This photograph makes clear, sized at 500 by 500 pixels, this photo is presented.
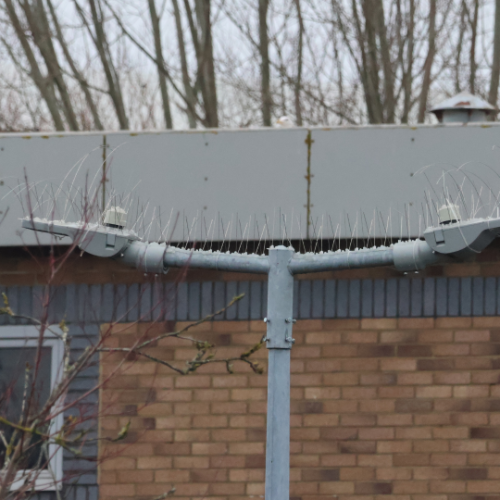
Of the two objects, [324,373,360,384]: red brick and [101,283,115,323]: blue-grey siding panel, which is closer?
[324,373,360,384]: red brick

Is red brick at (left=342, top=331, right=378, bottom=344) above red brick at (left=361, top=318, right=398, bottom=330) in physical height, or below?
below

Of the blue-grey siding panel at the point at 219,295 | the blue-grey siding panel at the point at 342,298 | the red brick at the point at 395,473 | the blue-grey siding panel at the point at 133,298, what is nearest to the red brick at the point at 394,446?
the red brick at the point at 395,473

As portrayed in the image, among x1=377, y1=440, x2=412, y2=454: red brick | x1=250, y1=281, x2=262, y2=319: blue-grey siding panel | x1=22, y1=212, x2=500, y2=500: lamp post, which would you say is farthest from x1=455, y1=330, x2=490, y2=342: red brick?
x1=22, y1=212, x2=500, y2=500: lamp post

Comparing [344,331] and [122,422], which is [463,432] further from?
[122,422]

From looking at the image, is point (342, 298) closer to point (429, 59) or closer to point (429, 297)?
point (429, 297)

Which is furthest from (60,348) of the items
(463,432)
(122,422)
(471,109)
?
(471,109)

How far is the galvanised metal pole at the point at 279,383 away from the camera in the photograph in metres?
3.28

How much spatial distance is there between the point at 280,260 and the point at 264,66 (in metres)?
10.4

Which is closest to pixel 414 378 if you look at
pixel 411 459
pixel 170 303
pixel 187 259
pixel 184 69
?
pixel 411 459

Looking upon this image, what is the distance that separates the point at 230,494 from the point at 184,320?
3.83 feet

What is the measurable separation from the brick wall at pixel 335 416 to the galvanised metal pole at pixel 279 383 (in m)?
1.96

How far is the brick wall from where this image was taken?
5.19 metres

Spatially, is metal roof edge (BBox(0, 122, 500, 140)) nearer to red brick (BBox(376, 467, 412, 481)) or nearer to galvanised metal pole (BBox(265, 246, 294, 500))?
galvanised metal pole (BBox(265, 246, 294, 500))

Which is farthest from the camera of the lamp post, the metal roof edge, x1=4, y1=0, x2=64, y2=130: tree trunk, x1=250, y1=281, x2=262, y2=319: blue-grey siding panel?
x1=4, y1=0, x2=64, y2=130: tree trunk
